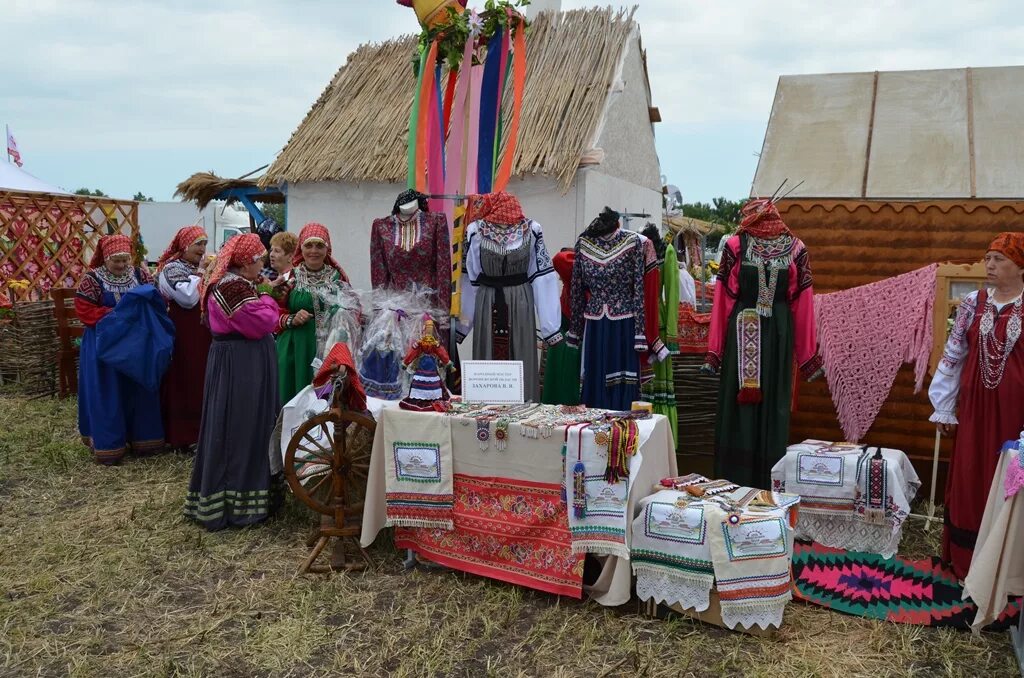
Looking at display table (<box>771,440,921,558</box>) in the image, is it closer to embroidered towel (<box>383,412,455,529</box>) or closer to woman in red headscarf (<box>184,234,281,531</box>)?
embroidered towel (<box>383,412,455,529</box>)

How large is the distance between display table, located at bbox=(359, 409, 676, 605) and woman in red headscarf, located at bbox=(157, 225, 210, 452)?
272 centimetres

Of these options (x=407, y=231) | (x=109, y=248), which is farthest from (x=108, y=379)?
(x=407, y=231)

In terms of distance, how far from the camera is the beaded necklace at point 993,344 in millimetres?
→ 3615

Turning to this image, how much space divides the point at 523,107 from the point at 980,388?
5021 millimetres

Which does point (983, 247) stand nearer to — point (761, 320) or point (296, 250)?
point (761, 320)

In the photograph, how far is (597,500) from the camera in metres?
3.41

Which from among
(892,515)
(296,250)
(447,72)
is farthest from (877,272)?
(296,250)

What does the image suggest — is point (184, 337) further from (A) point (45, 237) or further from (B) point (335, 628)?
(A) point (45, 237)

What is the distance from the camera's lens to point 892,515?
417 cm

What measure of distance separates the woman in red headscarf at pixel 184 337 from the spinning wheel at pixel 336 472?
232 cm

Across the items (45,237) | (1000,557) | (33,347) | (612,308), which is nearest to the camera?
(1000,557)

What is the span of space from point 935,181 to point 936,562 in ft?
8.10

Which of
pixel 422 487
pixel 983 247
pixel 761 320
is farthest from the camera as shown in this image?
pixel 983 247

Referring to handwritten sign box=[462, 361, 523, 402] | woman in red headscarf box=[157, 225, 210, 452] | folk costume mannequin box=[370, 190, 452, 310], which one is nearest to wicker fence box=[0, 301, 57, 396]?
woman in red headscarf box=[157, 225, 210, 452]
